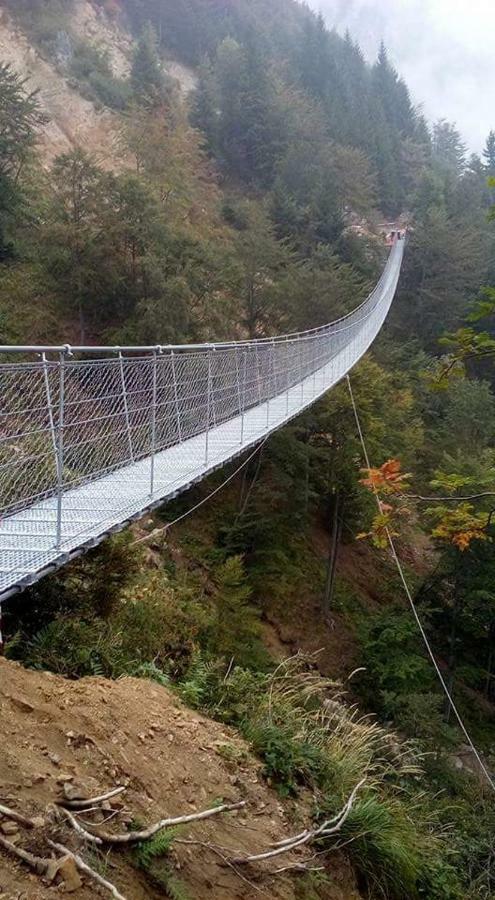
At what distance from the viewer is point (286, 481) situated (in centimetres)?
768

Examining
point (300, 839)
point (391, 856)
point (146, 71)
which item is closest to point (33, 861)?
point (300, 839)

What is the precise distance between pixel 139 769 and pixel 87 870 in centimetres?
47

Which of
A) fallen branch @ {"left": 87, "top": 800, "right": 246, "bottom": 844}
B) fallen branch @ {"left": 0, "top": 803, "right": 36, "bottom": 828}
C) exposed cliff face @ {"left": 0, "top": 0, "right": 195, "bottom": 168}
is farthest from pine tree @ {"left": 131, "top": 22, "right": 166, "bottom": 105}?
fallen branch @ {"left": 0, "top": 803, "right": 36, "bottom": 828}

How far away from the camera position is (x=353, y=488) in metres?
8.78

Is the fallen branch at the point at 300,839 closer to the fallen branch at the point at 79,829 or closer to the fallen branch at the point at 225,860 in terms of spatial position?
the fallen branch at the point at 225,860

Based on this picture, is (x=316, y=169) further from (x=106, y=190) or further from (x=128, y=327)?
(x=128, y=327)

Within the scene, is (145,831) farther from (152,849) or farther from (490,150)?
(490,150)

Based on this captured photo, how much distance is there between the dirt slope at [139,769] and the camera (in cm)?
133

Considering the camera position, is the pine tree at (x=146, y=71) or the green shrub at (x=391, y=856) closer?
the green shrub at (x=391, y=856)

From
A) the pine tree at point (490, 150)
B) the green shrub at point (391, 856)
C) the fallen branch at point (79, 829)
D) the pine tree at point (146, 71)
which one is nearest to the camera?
the fallen branch at point (79, 829)

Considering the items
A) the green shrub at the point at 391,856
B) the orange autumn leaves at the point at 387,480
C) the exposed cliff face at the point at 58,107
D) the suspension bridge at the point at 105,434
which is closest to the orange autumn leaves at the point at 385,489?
the orange autumn leaves at the point at 387,480

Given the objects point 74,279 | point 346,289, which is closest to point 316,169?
point 346,289

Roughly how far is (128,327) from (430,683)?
18.8 ft

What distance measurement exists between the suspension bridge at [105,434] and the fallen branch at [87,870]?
1.76 ft
